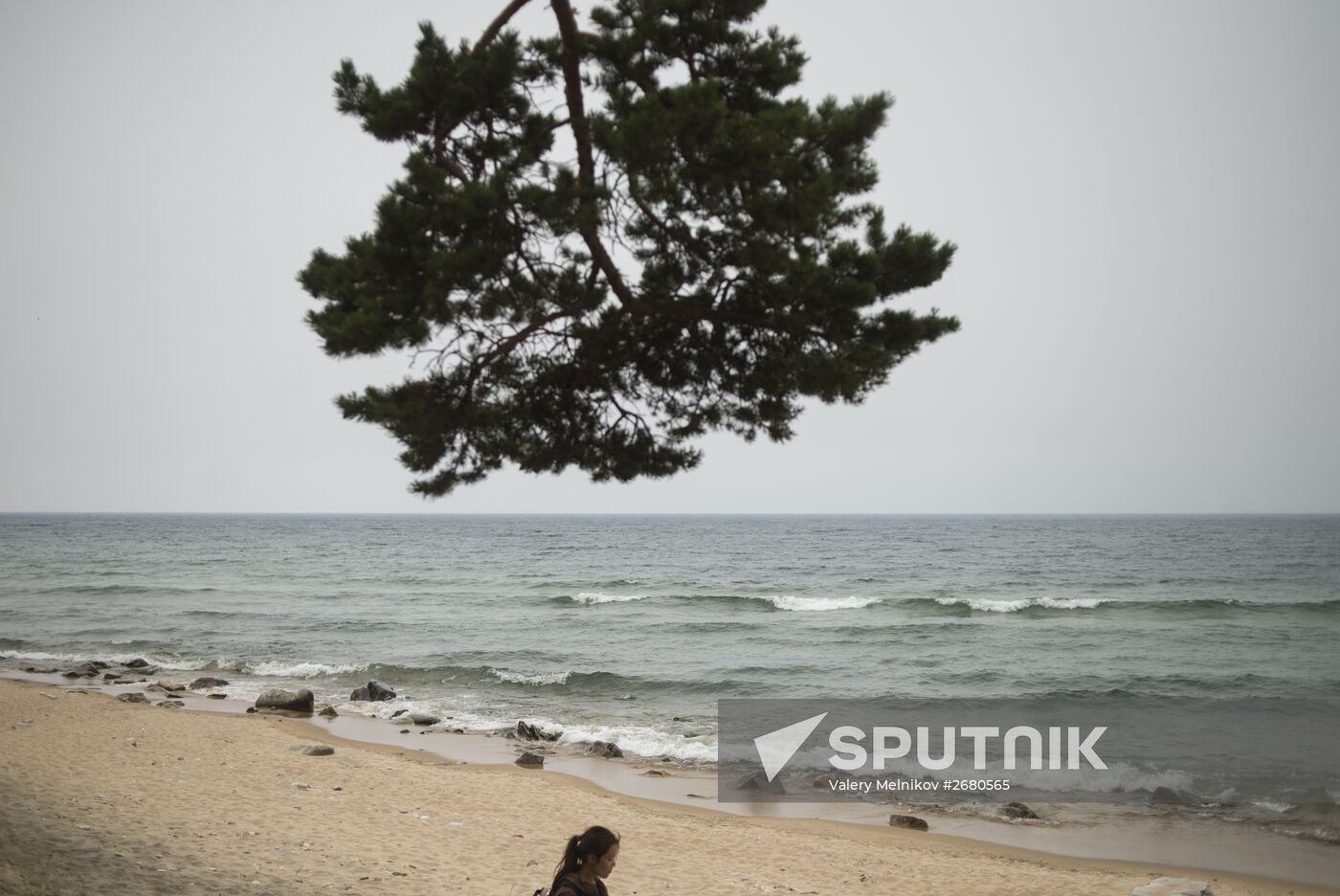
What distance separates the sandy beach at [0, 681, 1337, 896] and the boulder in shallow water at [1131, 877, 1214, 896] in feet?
1.37

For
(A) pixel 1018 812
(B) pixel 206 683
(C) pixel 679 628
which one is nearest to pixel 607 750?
(A) pixel 1018 812

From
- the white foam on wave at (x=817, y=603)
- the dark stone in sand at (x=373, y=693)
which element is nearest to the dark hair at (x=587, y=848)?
the dark stone in sand at (x=373, y=693)

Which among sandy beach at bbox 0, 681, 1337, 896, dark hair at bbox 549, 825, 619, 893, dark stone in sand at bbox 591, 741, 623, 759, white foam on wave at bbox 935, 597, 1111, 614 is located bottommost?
dark stone in sand at bbox 591, 741, 623, 759

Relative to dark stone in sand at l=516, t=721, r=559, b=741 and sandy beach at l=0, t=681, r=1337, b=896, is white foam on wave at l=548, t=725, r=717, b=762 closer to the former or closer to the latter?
dark stone in sand at l=516, t=721, r=559, b=741

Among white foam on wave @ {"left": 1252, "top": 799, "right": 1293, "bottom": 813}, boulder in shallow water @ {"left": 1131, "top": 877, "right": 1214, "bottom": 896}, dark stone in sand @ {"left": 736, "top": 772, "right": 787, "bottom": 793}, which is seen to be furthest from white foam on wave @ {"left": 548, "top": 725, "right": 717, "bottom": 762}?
white foam on wave @ {"left": 1252, "top": 799, "right": 1293, "bottom": 813}

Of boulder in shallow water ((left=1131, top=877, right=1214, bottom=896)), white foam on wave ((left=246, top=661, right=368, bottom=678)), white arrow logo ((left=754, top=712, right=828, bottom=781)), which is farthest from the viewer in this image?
white foam on wave ((left=246, top=661, right=368, bottom=678))

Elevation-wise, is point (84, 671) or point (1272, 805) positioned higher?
point (1272, 805)

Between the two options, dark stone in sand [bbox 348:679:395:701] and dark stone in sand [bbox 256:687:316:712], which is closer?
dark stone in sand [bbox 256:687:316:712]

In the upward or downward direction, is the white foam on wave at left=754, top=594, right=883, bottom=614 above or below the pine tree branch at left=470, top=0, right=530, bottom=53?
below

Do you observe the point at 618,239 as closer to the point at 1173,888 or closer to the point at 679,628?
the point at 1173,888

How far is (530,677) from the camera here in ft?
72.3

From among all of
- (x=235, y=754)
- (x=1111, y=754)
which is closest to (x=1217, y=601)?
(x=1111, y=754)

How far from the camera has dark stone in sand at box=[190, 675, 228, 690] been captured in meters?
20.2

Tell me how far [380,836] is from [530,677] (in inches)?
488
